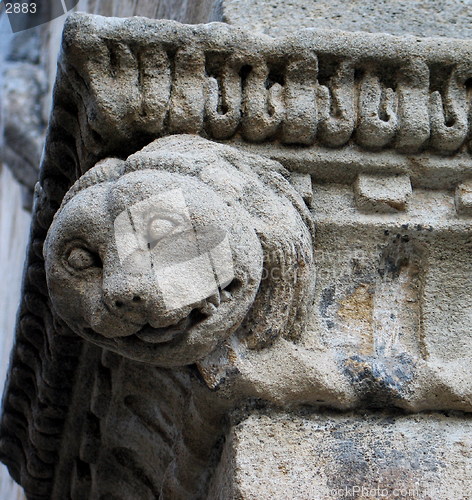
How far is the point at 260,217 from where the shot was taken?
1712 mm

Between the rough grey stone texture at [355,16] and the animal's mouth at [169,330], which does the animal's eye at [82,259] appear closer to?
the animal's mouth at [169,330]

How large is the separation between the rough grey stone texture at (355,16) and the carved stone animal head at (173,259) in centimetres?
40

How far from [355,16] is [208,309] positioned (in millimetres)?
702

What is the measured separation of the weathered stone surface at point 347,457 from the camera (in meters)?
1.64

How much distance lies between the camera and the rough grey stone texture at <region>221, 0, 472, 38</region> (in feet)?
6.68

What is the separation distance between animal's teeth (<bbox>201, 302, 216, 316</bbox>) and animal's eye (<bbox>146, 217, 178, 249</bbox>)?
0.11 meters

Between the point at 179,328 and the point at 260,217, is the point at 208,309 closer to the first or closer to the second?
the point at 179,328

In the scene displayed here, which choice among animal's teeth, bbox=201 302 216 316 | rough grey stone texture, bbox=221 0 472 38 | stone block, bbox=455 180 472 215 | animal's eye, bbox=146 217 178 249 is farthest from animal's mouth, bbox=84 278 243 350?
rough grey stone texture, bbox=221 0 472 38

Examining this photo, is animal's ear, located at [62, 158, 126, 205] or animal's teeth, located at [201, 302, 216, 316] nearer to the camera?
animal's teeth, located at [201, 302, 216, 316]

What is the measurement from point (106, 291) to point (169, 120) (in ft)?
1.14

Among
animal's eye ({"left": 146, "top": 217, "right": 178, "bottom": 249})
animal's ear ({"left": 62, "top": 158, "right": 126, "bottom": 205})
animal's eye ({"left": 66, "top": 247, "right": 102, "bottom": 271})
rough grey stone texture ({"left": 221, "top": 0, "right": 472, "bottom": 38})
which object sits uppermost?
rough grey stone texture ({"left": 221, "top": 0, "right": 472, "bottom": 38})

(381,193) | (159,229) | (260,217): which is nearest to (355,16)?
(381,193)

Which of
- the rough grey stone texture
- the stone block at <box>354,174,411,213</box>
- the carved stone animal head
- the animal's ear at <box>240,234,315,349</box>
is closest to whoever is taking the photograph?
the carved stone animal head

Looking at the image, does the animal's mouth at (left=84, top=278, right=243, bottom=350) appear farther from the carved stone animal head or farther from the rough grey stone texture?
the rough grey stone texture
